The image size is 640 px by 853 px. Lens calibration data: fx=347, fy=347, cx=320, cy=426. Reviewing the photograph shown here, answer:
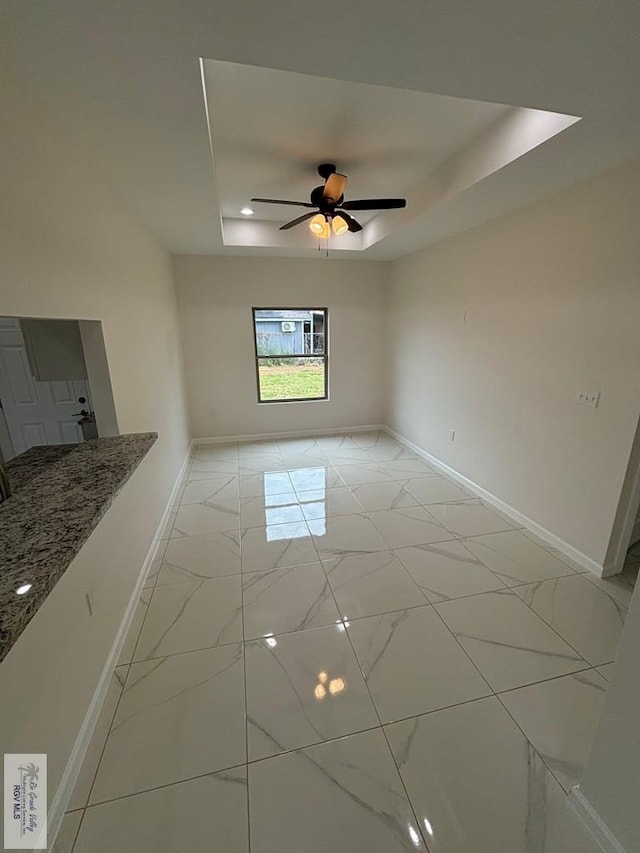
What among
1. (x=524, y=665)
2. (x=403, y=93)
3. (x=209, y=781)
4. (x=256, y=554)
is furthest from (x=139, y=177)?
(x=524, y=665)

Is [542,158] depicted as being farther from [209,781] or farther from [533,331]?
[209,781]

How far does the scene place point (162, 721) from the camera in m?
1.45

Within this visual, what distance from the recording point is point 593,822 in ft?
3.65

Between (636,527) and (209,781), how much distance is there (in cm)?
298

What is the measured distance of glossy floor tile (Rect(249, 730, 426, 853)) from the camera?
1.11 m

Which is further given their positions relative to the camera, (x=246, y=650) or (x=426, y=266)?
(x=426, y=266)

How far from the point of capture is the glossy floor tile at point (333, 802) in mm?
1113

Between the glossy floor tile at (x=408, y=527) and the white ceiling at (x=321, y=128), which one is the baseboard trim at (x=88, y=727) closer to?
the glossy floor tile at (x=408, y=527)

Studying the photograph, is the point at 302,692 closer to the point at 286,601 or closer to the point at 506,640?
the point at 286,601

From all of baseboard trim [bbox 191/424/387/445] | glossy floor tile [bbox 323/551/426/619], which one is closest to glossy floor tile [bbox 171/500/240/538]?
glossy floor tile [bbox 323/551/426/619]

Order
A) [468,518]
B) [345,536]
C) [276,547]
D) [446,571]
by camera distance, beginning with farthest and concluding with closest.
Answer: [468,518], [345,536], [276,547], [446,571]

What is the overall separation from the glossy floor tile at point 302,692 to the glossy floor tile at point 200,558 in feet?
2.27

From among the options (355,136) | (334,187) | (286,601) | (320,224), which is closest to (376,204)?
(334,187)
